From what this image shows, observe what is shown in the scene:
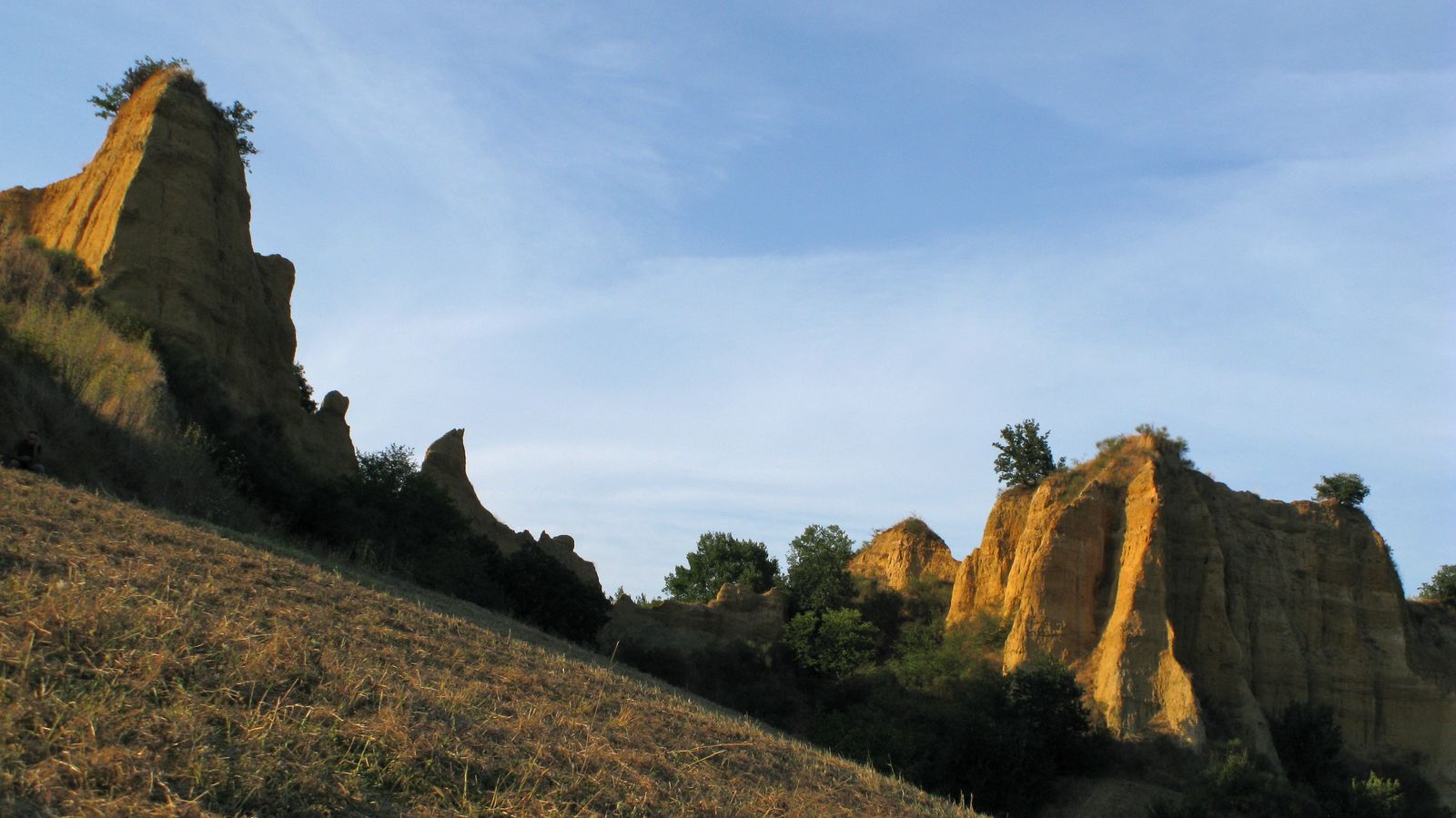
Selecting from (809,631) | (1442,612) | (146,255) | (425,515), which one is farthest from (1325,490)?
(146,255)

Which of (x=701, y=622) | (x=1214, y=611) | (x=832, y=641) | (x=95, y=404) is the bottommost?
(x=701, y=622)

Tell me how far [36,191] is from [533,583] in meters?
18.9

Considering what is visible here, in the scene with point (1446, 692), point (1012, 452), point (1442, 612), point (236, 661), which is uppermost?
point (1012, 452)

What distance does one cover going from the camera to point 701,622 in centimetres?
4034

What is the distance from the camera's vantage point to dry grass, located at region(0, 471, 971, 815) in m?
5.75

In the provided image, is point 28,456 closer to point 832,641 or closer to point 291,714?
point 291,714

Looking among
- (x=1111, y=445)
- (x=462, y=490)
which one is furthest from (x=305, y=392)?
(x=1111, y=445)

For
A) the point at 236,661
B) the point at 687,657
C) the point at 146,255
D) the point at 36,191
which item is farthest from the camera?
the point at 687,657

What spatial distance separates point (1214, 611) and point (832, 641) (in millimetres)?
12475

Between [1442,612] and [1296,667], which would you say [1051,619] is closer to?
[1296,667]

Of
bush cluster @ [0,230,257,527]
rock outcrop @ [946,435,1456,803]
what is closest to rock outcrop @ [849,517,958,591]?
rock outcrop @ [946,435,1456,803]

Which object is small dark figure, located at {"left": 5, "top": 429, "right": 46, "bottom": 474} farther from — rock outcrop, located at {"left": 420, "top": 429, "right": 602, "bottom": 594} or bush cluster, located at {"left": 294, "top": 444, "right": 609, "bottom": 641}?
rock outcrop, located at {"left": 420, "top": 429, "right": 602, "bottom": 594}

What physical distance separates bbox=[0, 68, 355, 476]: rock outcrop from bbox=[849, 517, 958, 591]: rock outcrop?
70.8ft

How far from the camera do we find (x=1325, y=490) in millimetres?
39969
